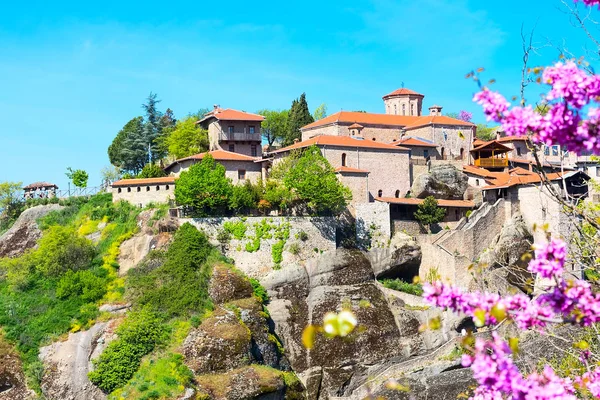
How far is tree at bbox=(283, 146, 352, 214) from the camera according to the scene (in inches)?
1858

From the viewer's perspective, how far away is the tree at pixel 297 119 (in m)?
68.0

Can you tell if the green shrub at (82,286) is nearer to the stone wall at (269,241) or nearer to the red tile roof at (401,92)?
the stone wall at (269,241)

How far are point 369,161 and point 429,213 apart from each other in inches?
250

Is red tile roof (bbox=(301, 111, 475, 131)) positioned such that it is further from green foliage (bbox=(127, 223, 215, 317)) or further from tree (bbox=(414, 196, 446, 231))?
green foliage (bbox=(127, 223, 215, 317))

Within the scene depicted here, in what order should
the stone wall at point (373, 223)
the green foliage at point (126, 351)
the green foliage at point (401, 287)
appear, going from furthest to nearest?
the stone wall at point (373, 223) → the green foliage at point (401, 287) → the green foliage at point (126, 351)

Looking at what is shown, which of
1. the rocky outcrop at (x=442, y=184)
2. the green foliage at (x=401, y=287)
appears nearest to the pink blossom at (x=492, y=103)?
the green foliage at (x=401, y=287)

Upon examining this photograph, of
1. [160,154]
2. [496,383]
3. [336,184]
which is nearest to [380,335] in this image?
[336,184]

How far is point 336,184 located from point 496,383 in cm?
4166

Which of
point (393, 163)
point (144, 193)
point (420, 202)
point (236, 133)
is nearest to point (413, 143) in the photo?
point (393, 163)

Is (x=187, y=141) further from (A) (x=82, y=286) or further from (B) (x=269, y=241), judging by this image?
(A) (x=82, y=286)

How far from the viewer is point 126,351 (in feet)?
127

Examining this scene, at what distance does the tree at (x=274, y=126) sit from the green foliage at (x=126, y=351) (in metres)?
35.7

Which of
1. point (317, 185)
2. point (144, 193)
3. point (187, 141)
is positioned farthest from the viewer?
point (187, 141)

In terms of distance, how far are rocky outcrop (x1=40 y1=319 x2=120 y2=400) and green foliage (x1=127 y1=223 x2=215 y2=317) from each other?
2.78m
